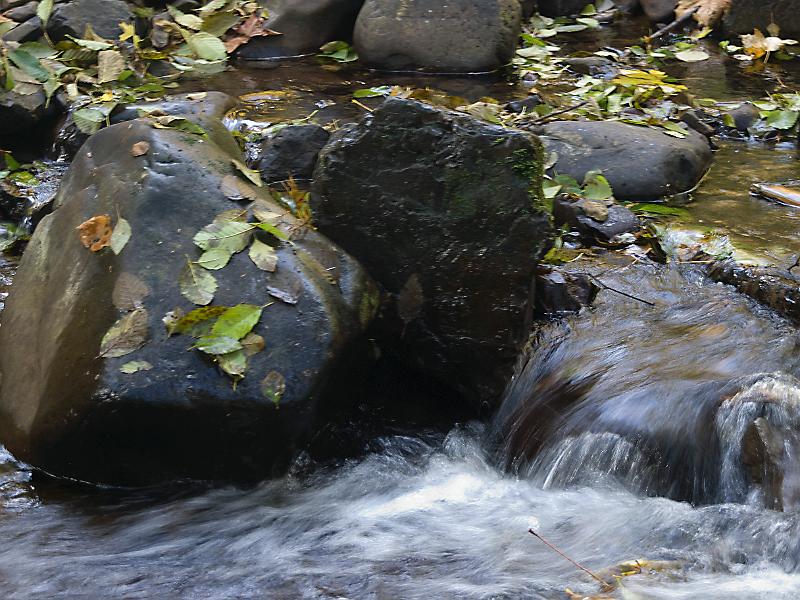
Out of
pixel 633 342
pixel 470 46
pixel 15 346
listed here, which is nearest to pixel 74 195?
pixel 15 346

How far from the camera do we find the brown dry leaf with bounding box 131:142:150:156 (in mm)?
4035

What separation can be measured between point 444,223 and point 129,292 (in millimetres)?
1231

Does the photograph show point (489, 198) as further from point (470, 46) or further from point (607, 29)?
point (607, 29)

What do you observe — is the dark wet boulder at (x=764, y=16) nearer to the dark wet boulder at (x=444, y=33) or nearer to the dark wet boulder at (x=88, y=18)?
the dark wet boulder at (x=444, y=33)

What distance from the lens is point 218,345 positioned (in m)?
3.50

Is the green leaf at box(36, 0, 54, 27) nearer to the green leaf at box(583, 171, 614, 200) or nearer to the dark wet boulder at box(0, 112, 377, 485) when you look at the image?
the dark wet boulder at box(0, 112, 377, 485)

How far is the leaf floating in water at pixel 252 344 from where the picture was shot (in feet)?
11.6

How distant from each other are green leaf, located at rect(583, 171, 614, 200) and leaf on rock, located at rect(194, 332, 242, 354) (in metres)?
2.73

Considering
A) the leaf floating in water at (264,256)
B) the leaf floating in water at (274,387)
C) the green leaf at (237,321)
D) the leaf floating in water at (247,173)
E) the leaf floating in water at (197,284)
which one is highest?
the leaf floating in water at (247,173)

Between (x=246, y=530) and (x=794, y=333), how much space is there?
2.42 metres

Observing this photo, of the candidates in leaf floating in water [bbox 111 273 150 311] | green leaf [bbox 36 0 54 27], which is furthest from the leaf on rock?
green leaf [bbox 36 0 54 27]

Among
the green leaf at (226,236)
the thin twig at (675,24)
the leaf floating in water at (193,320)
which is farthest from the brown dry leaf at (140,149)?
the thin twig at (675,24)

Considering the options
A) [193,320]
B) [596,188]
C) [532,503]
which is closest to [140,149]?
[193,320]

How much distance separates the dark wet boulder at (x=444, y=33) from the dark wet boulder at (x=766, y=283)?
170 inches
